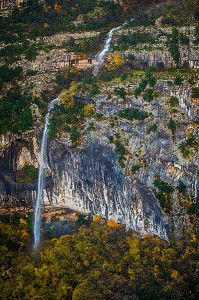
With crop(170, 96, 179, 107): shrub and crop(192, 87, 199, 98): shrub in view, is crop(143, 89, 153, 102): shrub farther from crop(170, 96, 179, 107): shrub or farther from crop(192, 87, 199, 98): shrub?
crop(192, 87, 199, 98): shrub

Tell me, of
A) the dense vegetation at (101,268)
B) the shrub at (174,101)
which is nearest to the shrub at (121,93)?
the shrub at (174,101)

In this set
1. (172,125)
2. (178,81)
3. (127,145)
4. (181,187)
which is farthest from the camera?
(127,145)

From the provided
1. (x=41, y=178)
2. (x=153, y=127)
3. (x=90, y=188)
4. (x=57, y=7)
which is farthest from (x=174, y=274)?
(x=57, y=7)

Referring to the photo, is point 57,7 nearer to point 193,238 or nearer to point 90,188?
point 90,188

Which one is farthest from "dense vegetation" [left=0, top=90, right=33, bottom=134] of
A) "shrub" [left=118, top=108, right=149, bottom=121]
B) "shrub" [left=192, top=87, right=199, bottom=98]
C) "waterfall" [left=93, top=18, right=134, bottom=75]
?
"shrub" [left=192, top=87, right=199, bottom=98]

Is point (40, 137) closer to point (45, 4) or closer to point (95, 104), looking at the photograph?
point (95, 104)

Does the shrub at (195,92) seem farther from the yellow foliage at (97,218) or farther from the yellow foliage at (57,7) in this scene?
the yellow foliage at (57,7)
